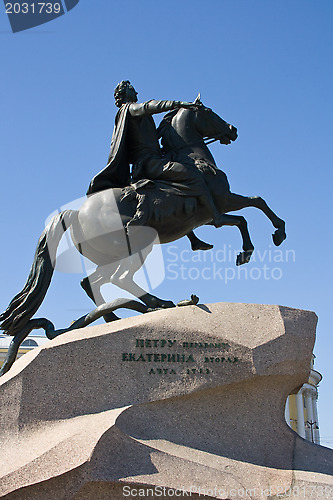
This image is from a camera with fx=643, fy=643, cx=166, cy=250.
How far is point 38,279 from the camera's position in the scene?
7.89m

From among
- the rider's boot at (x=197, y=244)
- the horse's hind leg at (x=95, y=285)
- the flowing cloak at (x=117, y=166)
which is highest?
the flowing cloak at (x=117, y=166)

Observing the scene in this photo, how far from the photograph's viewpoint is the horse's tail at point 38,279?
7734 mm

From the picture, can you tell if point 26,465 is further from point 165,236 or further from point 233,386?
point 165,236

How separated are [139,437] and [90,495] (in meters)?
0.76

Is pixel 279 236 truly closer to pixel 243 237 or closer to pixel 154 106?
pixel 243 237

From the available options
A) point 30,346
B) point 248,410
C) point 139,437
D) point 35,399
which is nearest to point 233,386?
point 248,410

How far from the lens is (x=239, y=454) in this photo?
6453 millimetres

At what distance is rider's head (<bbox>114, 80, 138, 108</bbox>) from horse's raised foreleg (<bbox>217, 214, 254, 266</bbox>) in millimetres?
2135

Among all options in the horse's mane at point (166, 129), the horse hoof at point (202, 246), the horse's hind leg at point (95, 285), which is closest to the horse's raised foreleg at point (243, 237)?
the horse hoof at point (202, 246)

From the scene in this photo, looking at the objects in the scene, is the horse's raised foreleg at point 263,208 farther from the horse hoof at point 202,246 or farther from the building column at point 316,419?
the building column at point 316,419

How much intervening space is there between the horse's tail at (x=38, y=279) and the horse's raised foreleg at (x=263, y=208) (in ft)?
7.04

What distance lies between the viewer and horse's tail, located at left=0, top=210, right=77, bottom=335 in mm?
7734

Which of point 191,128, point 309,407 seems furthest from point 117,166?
point 309,407

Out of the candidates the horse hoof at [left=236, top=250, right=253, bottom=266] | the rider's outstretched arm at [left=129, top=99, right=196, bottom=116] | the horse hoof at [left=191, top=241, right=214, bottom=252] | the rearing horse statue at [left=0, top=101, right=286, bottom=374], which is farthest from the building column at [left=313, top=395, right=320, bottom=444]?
the rider's outstretched arm at [left=129, top=99, right=196, bottom=116]
